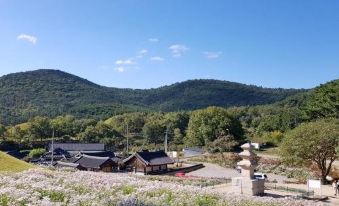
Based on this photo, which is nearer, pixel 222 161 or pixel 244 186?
pixel 244 186

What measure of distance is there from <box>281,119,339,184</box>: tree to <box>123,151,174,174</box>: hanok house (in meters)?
16.7

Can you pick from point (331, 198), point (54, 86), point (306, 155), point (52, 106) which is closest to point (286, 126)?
point (306, 155)

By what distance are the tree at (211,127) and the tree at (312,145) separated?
101 feet

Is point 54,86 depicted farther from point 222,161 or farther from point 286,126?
point 222,161

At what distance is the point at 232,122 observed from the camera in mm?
67562

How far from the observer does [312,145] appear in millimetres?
31625

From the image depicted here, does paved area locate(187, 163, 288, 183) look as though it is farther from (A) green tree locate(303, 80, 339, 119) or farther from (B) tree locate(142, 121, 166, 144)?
(B) tree locate(142, 121, 166, 144)

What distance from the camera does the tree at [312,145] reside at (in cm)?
3141

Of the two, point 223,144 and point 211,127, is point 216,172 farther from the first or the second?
point 211,127

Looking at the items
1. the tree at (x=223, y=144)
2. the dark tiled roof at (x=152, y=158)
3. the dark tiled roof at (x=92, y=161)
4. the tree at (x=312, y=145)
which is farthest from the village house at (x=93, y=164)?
the tree at (x=312, y=145)

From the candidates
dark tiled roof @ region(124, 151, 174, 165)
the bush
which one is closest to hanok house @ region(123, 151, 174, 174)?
dark tiled roof @ region(124, 151, 174, 165)

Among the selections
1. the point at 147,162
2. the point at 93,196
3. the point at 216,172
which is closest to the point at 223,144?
the point at 216,172

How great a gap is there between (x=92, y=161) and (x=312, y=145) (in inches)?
1043

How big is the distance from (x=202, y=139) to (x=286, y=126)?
21.5 metres
